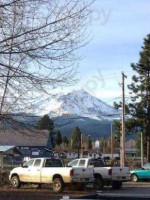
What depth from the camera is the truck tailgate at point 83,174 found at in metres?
24.8

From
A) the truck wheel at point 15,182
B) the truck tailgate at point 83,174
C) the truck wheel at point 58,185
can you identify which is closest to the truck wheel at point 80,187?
the truck tailgate at point 83,174

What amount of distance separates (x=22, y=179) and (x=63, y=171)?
3.60 meters

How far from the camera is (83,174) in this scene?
25172 millimetres

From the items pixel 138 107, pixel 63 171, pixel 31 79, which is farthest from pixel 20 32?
pixel 138 107

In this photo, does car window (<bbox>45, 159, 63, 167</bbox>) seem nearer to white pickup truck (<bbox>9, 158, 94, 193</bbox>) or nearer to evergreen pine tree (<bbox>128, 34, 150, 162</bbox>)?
white pickup truck (<bbox>9, 158, 94, 193</bbox>)

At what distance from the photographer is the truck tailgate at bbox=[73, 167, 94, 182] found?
24812 millimetres

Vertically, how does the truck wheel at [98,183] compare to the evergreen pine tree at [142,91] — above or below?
below

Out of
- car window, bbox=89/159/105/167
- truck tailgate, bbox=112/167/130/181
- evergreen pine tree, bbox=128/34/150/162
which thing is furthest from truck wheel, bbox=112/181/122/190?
evergreen pine tree, bbox=128/34/150/162

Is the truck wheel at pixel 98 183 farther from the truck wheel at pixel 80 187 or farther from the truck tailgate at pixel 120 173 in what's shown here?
the truck wheel at pixel 80 187

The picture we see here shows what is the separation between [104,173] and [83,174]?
9.88 feet

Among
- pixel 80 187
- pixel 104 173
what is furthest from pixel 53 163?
pixel 104 173

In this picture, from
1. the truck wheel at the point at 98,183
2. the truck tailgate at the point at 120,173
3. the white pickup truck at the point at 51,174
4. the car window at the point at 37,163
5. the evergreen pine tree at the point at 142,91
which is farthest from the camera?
the evergreen pine tree at the point at 142,91

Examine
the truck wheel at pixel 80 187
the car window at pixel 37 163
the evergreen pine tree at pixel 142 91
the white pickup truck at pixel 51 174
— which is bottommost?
the truck wheel at pixel 80 187

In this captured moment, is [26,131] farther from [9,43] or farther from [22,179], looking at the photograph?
[22,179]
